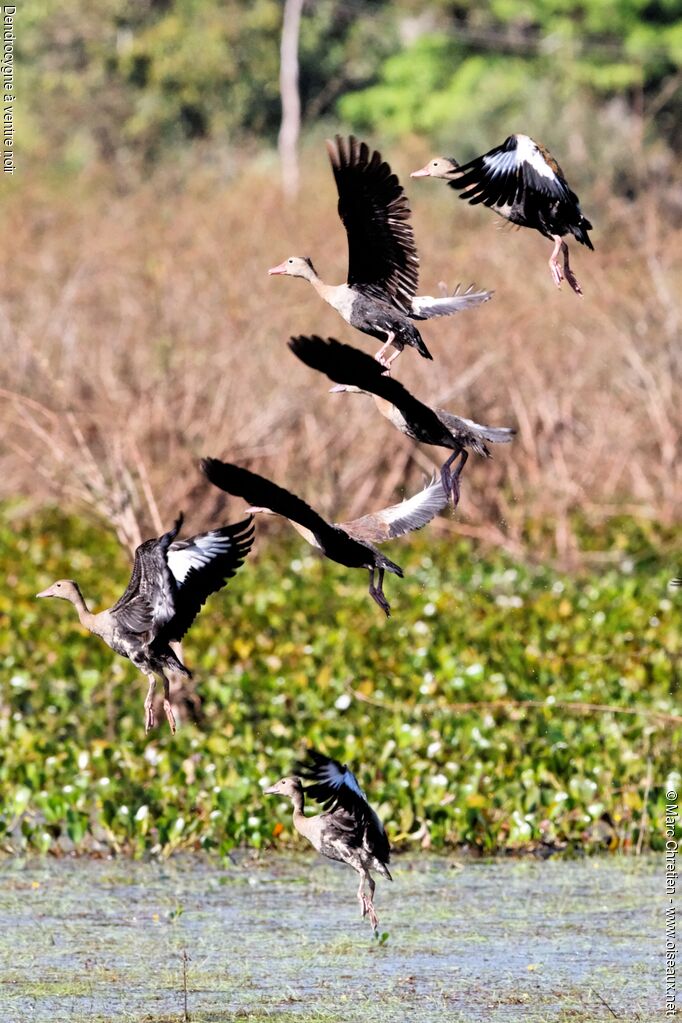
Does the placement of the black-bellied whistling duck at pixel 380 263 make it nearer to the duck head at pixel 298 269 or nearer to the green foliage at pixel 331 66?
the duck head at pixel 298 269

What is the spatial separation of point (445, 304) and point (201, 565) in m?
0.98

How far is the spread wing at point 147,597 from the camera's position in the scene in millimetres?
5304

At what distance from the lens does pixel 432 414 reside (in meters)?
4.92

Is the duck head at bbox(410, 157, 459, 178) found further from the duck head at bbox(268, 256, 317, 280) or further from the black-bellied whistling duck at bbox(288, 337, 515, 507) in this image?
the black-bellied whistling duck at bbox(288, 337, 515, 507)

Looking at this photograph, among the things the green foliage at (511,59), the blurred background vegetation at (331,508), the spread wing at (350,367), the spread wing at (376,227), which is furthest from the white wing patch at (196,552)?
the green foliage at (511,59)

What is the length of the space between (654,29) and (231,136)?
1128 cm

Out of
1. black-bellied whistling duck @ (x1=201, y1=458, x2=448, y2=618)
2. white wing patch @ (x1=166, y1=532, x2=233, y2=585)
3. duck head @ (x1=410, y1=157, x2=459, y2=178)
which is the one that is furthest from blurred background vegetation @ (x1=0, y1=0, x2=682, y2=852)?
duck head @ (x1=410, y1=157, x2=459, y2=178)

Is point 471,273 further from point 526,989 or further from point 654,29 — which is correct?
point 654,29

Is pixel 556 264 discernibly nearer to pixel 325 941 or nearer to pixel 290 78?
pixel 325 941

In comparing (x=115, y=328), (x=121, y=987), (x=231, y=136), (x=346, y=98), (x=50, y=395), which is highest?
(x=346, y=98)

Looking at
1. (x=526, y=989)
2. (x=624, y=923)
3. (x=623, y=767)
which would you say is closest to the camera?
(x=526, y=989)

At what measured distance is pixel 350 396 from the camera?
701 inches

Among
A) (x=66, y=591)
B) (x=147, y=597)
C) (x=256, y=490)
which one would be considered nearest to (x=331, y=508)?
(x=66, y=591)

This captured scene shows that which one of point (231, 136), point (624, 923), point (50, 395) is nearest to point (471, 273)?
point (50, 395)
